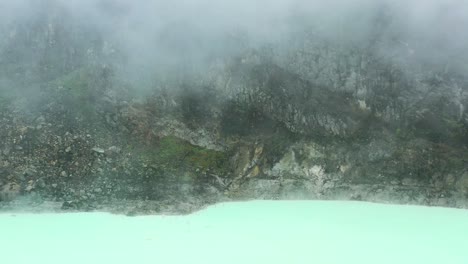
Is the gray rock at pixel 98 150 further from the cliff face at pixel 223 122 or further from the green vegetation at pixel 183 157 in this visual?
the green vegetation at pixel 183 157

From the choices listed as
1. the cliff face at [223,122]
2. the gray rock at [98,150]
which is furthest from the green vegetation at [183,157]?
the gray rock at [98,150]

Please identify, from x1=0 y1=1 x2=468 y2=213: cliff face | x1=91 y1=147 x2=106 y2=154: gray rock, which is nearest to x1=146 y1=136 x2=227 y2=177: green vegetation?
x1=0 y1=1 x2=468 y2=213: cliff face

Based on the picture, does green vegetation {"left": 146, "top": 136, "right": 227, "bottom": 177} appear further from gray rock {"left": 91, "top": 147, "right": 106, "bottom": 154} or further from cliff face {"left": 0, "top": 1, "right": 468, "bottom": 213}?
gray rock {"left": 91, "top": 147, "right": 106, "bottom": 154}

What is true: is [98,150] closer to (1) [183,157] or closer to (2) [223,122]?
(1) [183,157]

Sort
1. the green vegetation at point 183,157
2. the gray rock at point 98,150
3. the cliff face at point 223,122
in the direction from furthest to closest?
the green vegetation at point 183,157
the gray rock at point 98,150
the cliff face at point 223,122

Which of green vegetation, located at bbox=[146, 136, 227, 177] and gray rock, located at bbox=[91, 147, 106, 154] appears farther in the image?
green vegetation, located at bbox=[146, 136, 227, 177]

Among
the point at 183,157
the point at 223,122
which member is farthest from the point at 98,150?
the point at 223,122

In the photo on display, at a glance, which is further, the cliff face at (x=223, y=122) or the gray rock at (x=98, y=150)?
the gray rock at (x=98, y=150)

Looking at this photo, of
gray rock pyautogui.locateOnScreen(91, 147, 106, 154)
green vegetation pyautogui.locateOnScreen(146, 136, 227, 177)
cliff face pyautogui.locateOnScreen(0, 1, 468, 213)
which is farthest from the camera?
green vegetation pyautogui.locateOnScreen(146, 136, 227, 177)

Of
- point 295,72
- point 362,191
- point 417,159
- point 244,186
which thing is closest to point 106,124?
point 244,186
